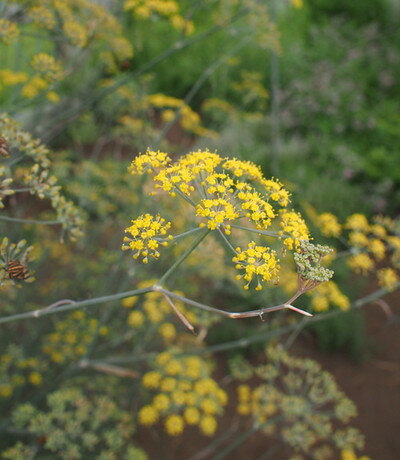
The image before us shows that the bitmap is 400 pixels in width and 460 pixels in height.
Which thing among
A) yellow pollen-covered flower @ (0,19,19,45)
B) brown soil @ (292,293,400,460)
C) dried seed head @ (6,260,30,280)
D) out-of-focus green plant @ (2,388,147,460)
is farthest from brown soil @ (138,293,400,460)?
yellow pollen-covered flower @ (0,19,19,45)

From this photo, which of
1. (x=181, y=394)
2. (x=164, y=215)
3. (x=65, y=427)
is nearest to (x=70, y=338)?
(x=65, y=427)

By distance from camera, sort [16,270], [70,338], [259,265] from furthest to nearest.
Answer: [70,338] < [16,270] < [259,265]

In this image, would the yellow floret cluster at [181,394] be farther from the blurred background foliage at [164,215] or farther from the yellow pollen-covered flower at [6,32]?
the yellow pollen-covered flower at [6,32]

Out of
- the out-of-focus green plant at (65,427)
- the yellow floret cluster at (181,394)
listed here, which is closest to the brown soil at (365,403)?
the yellow floret cluster at (181,394)

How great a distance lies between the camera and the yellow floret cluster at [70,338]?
147 inches

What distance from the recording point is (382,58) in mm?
11133

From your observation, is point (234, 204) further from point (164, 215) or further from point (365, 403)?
point (365, 403)

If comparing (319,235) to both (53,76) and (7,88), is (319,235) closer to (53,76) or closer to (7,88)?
(53,76)

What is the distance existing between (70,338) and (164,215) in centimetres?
121

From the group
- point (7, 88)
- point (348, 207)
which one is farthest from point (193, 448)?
point (7, 88)

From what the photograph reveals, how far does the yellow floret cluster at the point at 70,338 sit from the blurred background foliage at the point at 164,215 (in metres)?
0.02

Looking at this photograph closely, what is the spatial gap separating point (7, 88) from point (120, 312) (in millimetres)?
4826

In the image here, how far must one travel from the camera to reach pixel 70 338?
3.73m

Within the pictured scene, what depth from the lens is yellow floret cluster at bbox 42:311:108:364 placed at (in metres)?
3.72
